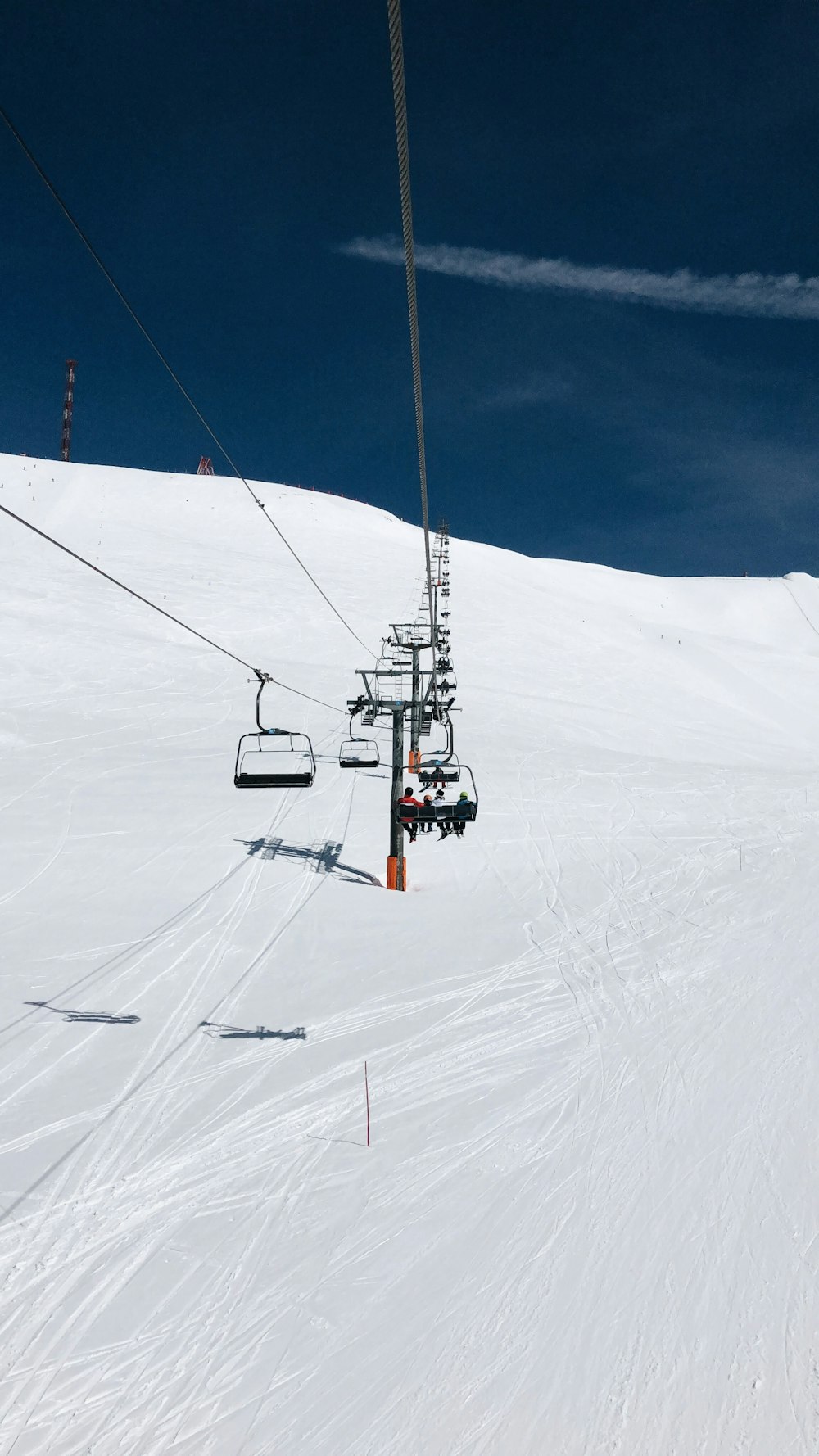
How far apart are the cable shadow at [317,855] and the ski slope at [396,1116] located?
0.18 m

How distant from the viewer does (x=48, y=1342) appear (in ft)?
19.8

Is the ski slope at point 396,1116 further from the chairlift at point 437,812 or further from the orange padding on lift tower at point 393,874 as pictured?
the chairlift at point 437,812

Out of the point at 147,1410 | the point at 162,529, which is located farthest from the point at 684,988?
the point at 162,529

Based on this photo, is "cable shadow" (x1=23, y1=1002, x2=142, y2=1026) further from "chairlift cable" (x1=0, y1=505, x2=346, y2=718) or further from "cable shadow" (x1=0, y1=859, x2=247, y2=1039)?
"chairlift cable" (x1=0, y1=505, x2=346, y2=718)

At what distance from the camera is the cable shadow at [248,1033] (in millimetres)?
10656

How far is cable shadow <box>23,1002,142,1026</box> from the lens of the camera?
1096 centimetres

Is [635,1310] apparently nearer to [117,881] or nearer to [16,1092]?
[16,1092]

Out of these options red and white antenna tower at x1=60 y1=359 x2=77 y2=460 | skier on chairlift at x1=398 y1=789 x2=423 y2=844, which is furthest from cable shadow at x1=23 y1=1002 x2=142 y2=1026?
red and white antenna tower at x1=60 y1=359 x2=77 y2=460

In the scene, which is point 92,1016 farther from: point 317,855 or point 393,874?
point 317,855

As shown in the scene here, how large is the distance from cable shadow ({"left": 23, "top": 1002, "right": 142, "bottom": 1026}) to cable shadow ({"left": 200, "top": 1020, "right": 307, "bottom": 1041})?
107 cm

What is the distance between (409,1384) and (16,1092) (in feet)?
18.9

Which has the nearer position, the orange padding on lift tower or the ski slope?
the ski slope

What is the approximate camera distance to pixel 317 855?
19.1 m

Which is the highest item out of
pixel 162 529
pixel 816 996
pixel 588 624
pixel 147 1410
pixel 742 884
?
pixel 162 529
